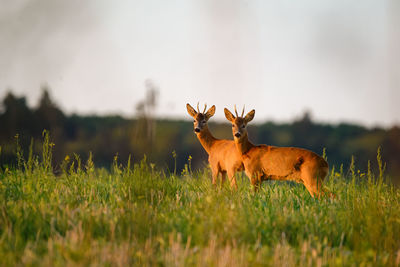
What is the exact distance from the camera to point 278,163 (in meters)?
7.27

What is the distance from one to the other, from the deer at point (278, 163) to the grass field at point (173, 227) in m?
0.53

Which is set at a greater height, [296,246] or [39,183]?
[39,183]

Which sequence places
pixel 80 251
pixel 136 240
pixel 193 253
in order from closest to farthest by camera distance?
Answer: pixel 80 251 < pixel 193 253 < pixel 136 240

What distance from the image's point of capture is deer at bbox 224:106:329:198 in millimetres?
6992

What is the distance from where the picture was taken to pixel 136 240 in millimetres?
4523

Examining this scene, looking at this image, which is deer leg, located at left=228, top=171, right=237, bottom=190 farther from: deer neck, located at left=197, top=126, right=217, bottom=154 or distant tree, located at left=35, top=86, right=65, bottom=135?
distant tree, located at left=35, top=86, right=65, bottom=135

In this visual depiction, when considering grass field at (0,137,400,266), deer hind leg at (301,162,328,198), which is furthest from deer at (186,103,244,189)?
deer hind leg at (301,162,328,198)

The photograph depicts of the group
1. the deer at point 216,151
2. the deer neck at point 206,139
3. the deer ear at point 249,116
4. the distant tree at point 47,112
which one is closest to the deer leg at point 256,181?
the deer at point 216,151

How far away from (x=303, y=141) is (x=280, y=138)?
383 centimetres

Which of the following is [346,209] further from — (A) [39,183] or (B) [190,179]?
(A) [39,183]

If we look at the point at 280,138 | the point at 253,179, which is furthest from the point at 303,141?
the point at 253,179

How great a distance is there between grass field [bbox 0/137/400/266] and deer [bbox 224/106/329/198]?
0.53 metres

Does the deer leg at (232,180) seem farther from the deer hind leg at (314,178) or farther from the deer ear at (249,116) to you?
the deer hind leg at (314,178)

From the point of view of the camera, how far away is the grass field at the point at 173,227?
4004 mm
